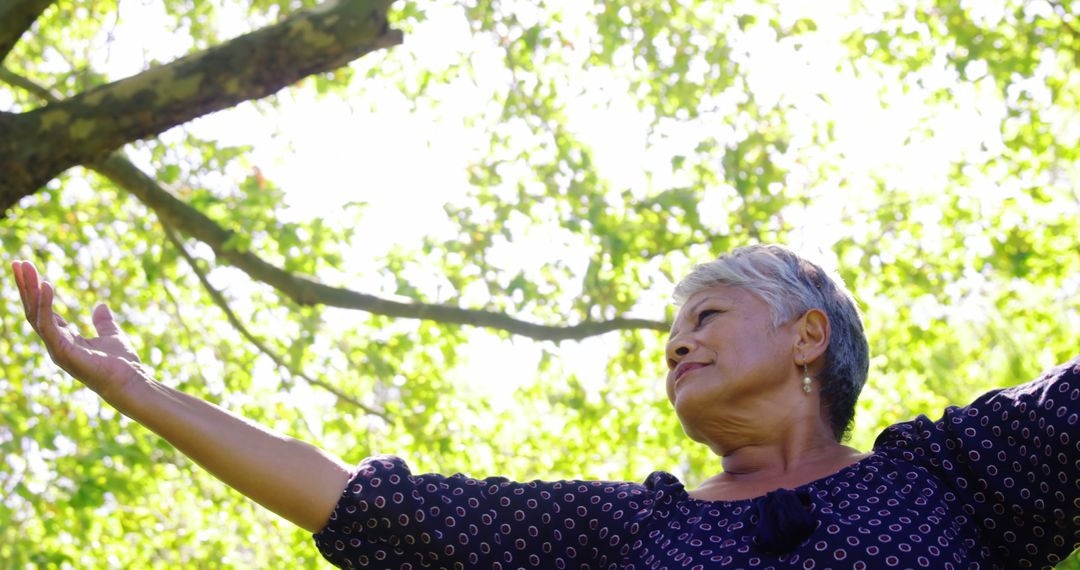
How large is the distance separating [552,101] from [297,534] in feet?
10.2

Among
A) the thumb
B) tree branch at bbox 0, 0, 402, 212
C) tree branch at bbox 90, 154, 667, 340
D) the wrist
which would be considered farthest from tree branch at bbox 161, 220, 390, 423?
the wrist

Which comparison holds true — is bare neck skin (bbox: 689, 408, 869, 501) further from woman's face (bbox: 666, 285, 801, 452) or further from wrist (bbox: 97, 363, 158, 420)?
wrist (bbox: 97, 363, 158, 420)

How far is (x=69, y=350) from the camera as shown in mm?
1998

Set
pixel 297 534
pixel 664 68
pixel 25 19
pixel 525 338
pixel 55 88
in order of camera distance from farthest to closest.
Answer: pixel 297 534, pixel 664 68, pixel 55 88, pixel 525 338, pixel 25 19

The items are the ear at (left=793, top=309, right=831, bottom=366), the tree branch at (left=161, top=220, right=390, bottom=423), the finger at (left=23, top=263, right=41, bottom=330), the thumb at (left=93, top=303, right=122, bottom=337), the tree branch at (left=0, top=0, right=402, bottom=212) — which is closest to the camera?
the finger at (left=23, top=263, right=41, bottom=330)

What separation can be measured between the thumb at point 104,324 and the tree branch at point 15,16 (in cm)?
212

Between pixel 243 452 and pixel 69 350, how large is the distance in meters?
0.34

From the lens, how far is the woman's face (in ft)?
7.42

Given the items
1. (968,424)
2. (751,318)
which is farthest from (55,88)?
(968,424)

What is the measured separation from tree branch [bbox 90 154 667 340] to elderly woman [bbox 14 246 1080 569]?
125 inches

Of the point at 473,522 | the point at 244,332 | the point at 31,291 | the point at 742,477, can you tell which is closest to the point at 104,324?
the point at 31,291

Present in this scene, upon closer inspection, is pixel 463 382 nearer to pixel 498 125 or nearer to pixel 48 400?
pixel 498 125

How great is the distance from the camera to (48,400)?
23.6 feet

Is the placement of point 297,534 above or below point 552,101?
below
